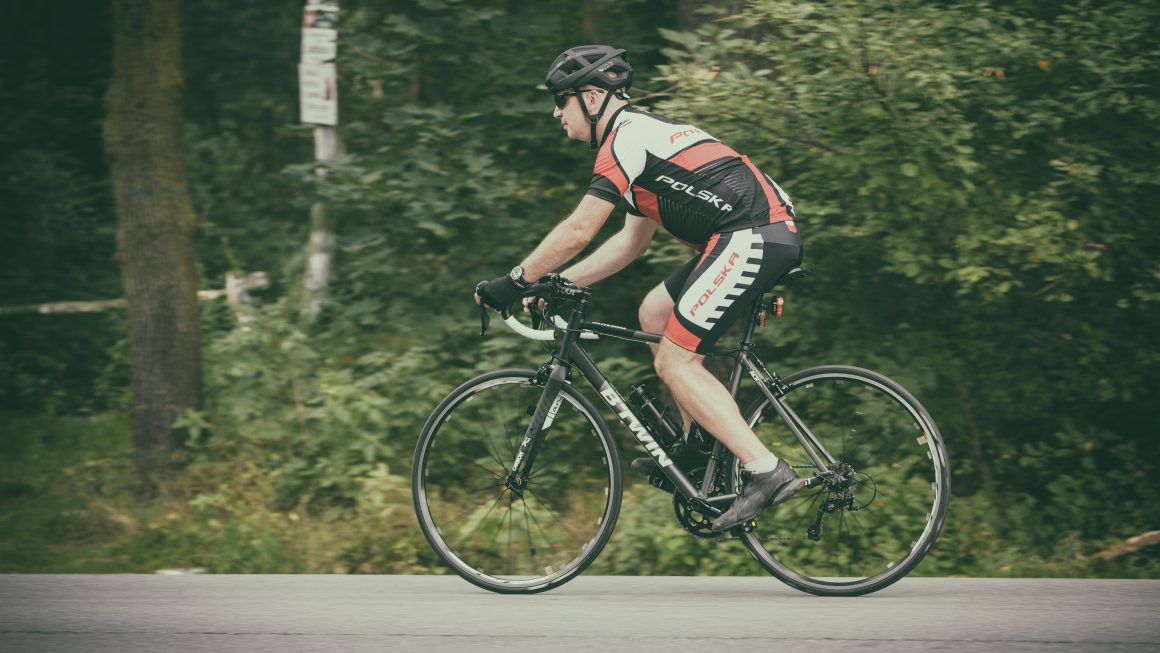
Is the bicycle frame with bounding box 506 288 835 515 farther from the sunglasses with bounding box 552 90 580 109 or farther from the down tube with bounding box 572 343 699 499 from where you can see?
the sunglasses with bounding box 552 90 580 109

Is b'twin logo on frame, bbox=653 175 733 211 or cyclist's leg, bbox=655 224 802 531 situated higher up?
b'twin logo on frame, bbox=653 175 733 211

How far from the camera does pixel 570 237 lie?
4.52 metres

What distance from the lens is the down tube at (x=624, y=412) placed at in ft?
15.9

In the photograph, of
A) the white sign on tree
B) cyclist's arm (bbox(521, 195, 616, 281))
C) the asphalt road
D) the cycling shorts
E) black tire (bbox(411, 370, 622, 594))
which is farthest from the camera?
the white sign on tree

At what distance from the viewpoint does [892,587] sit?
16.6ft

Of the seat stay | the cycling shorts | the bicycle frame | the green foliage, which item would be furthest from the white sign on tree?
the seat stay

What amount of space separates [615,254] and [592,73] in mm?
829

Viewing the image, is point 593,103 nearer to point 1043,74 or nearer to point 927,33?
point 927,33

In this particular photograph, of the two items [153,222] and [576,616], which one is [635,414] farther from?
[153,222]

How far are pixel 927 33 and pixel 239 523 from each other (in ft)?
15.8

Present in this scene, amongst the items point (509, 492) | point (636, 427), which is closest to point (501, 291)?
point (636, 427)

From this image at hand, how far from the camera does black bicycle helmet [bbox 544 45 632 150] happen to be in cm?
464

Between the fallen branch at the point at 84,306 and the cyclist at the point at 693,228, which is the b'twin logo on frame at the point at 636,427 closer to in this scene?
the cyclist at the point at 693,228

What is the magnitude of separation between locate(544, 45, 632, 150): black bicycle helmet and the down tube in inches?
40.5
